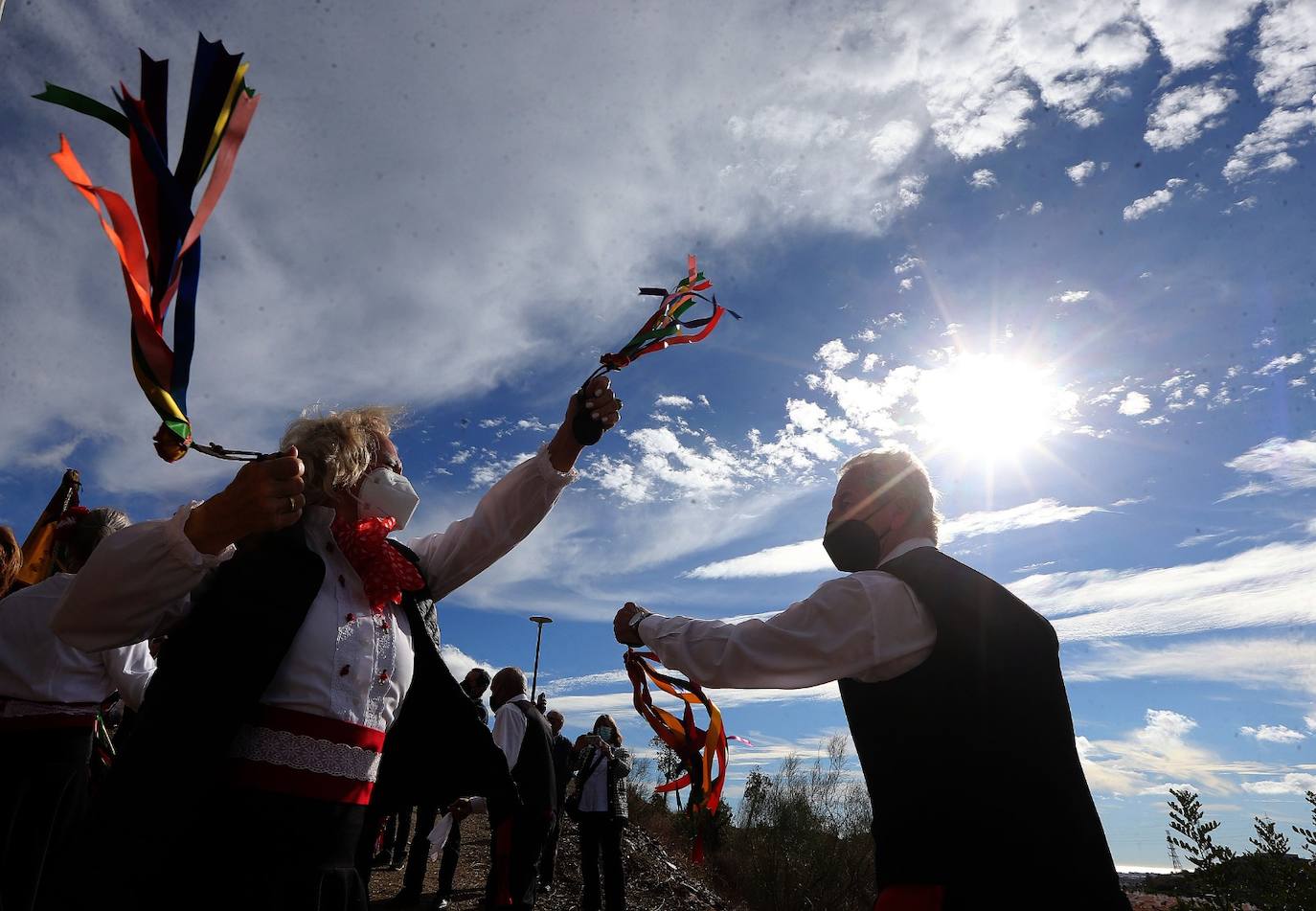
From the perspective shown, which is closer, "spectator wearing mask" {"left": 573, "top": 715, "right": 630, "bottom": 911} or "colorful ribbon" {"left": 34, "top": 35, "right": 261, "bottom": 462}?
"colorful ribbon" {"left": 34, "top": 35, "right": 261, "bottom": 462}

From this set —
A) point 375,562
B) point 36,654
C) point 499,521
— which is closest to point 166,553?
point 375,562

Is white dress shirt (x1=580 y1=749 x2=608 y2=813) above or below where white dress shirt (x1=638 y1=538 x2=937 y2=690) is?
below

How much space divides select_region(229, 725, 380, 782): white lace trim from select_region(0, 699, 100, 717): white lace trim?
2.32 m

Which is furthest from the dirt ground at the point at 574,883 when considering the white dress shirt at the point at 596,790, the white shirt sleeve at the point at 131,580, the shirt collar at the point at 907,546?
the white shirt sleeve at the point at 131,580

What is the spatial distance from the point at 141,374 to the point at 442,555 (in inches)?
45.7

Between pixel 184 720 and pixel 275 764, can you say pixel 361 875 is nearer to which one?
pixel 275 764

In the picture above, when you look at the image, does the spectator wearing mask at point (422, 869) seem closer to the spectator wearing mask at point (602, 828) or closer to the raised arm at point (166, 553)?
the spectator wearing mask at point (602, 828)

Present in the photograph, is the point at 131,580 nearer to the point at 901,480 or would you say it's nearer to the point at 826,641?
the point at 826,641

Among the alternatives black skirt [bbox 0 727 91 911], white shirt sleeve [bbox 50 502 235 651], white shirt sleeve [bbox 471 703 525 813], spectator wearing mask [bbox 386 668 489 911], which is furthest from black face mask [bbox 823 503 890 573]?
spectator wearing mask [bbox 386 668 489 911]

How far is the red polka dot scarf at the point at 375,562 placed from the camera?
2119mm

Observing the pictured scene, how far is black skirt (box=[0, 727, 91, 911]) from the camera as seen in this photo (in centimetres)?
321

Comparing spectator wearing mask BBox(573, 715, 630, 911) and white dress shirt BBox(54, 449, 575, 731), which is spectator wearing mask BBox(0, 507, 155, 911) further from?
spectator wearing mask BBox(573, 715, 630, 911)

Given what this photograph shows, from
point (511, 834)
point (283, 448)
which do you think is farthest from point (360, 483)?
point (511, 834)

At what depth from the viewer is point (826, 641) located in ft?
8.82
